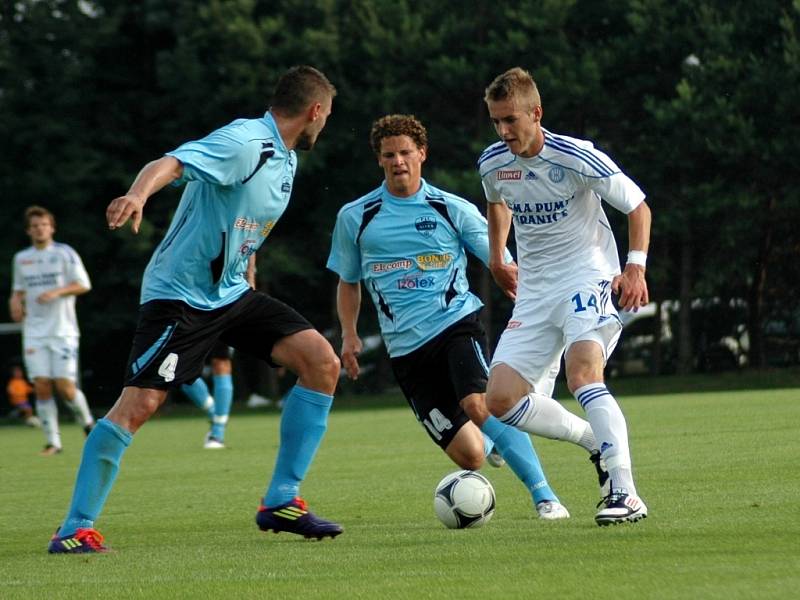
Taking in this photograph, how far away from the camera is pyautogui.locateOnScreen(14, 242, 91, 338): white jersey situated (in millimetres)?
16547

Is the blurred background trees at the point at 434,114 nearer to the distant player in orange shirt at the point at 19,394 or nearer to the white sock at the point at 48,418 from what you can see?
the distant player in orange shirt at the point at 19,394

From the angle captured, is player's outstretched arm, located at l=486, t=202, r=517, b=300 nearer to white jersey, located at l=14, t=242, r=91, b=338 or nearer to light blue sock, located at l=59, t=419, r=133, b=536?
light blue sock, located at l=59, t=419, r=133, b=536

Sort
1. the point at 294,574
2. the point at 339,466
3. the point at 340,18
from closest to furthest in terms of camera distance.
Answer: the point at 294,574, the point at 339,466, the point at 340,18

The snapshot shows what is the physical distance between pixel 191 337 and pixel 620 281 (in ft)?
6.89

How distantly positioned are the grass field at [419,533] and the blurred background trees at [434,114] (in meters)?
15.6

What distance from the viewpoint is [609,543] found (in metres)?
6.48

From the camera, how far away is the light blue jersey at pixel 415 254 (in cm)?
905

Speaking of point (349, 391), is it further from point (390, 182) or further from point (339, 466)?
point (390, 182)

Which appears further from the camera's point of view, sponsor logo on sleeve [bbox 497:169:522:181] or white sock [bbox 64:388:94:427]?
white sock [bbox 64:388:94:427]

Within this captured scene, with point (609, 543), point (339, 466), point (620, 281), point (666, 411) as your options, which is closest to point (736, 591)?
point (609, 543)

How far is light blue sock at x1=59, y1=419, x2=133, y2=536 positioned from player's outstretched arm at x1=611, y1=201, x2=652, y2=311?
2456 millimetres

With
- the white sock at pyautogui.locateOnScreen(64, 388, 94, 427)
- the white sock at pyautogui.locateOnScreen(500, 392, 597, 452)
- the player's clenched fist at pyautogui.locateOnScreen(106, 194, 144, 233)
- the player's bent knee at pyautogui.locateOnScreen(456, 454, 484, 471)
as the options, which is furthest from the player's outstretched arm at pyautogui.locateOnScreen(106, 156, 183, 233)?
the white sock at pyautogui.locateOnScreen(64, 388, 94, 427)

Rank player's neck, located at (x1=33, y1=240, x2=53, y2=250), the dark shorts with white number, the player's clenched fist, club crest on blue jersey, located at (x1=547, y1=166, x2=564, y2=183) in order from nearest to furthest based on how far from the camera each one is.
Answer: the player's clenched fist, club crest on blue jersey, located at (x1=547, y1=166, x2=564, y2=183), the dark shorts with white number, player's neck, located at (x1=33, y1=240, x2=53, y2=250)

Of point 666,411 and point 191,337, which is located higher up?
point 191,337
